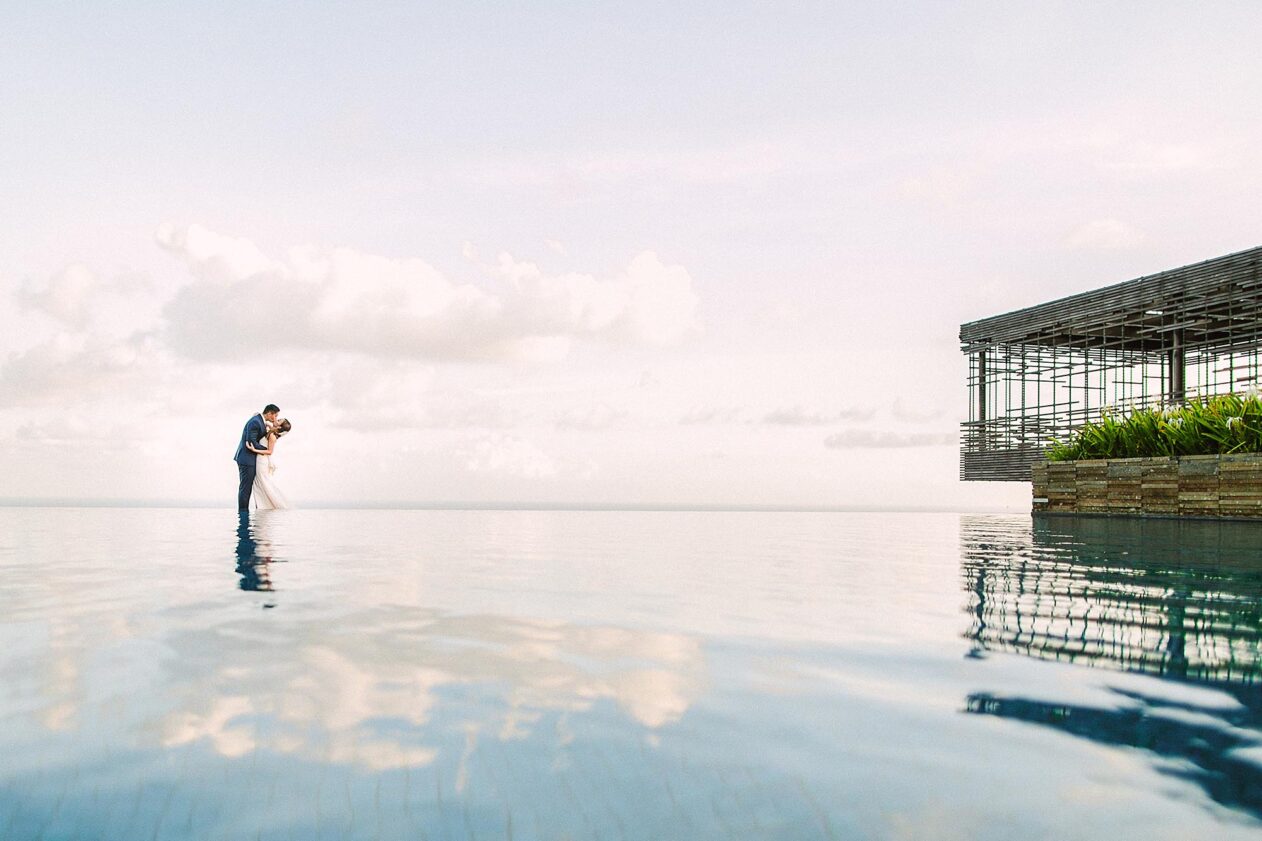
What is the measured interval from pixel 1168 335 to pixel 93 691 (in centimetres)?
3277

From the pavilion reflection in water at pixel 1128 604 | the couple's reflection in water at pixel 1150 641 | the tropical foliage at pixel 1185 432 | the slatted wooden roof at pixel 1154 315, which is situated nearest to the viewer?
the couple's reflection in water at pixel 1150 641

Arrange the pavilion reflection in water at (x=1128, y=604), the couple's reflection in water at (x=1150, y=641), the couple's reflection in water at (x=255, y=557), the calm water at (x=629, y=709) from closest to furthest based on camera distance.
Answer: the calm water at (x=629, y=709) < the couple's reflection in water at (x=1150, y=641) < the pavilion reflection in water at (x=1128, y=604) < the couple's reflection in water at (x=255, y=557)

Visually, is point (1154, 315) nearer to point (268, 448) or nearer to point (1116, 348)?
point (1116, 348)

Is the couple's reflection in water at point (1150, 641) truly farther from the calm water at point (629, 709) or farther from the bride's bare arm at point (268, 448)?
the bride's bare arm at point (268, 448)

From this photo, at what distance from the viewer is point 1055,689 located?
3.25 m

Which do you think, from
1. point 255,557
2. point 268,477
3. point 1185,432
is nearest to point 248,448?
point 268,477

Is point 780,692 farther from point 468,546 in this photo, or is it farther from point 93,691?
point 468,546

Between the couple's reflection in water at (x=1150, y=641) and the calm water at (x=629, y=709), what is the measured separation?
0.07 feet

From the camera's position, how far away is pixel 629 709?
299 cm

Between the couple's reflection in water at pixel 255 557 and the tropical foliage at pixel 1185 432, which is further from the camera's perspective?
the tropical foliage at pixel 1185 432

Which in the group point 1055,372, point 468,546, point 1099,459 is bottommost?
point 468,546

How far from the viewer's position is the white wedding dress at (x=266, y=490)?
763 inches

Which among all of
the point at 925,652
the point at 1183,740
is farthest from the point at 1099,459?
the point at 1183,740

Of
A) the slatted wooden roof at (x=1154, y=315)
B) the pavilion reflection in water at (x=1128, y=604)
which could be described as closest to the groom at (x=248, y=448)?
the pavilion reflection in water at (x=1128, y=604)
